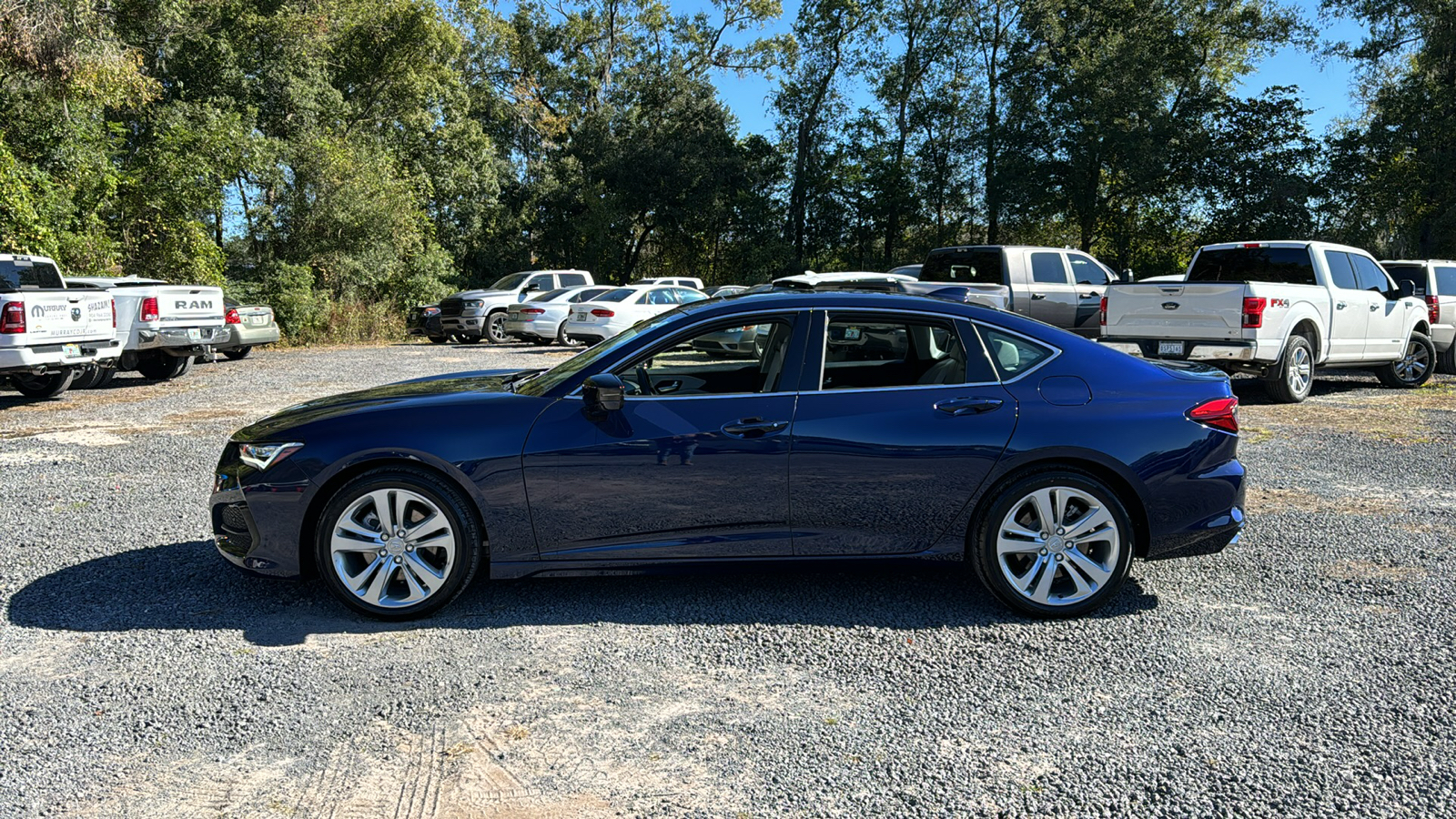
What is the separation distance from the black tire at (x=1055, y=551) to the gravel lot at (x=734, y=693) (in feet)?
0.46

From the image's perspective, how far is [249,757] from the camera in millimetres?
3273

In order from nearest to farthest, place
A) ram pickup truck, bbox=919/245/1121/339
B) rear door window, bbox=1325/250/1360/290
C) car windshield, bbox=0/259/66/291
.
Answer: rear door window, bbox=1325/250/1360/290 < car windshield, bbox=0/259/66/291 < ram pickup truck, bbox=919/245/1121/339

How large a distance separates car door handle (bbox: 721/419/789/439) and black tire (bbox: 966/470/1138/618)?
0.99m

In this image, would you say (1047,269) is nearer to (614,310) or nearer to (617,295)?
(614,310)

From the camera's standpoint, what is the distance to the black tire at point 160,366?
604 inches

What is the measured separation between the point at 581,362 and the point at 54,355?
10.0 metres

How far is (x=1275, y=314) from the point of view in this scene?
1134 centimetres

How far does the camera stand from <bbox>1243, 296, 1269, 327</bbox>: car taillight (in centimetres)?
1111

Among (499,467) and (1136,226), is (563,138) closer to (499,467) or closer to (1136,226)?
(1136,226)

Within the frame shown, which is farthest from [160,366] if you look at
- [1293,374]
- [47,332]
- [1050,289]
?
[1293,374]

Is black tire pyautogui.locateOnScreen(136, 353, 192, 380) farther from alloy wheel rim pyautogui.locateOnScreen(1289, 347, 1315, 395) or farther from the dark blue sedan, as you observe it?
alloy wheel rim pyautogui.locateOnScreen(1289, 347, 1315, 395)

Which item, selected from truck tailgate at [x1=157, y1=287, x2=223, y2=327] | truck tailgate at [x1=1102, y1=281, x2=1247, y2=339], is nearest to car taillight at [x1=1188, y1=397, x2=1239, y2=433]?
truck tailgate at [x1=1102, y1=281, x2=1247, y2=339]

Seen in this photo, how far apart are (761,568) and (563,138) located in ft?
130

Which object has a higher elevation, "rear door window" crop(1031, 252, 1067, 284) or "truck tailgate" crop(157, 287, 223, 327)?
"rear door window" crop(1031, 252, 1067, 284)
